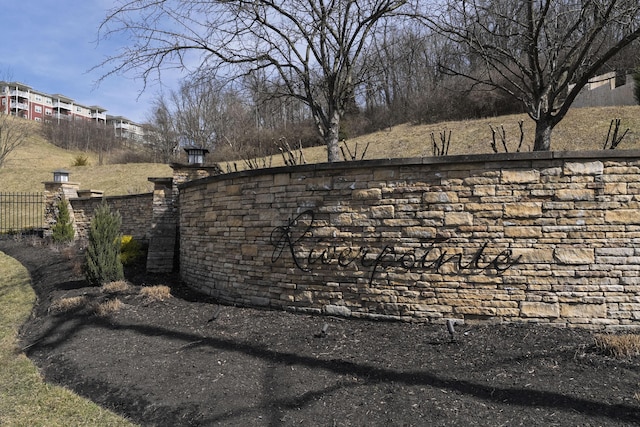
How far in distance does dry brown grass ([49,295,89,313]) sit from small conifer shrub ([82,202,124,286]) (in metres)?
0.91

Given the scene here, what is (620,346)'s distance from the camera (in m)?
3.84

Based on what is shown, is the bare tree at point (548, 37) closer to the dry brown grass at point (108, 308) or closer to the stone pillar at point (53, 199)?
the dry brown grass at point (108, 308)

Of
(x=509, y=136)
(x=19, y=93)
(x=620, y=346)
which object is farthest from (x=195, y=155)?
(x=19, y=93)

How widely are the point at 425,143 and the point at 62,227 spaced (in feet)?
51.4

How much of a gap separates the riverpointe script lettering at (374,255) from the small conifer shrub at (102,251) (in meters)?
3.88

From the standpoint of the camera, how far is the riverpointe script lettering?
15.8ft

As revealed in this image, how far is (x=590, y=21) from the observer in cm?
698

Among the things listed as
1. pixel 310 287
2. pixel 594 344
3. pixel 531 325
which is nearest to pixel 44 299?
pixel 310 287

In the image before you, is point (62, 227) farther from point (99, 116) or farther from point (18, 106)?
point (99, 116)

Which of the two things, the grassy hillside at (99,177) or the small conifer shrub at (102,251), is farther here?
the grassy hillside at (99,177)

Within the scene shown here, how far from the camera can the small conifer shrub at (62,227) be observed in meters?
13.2

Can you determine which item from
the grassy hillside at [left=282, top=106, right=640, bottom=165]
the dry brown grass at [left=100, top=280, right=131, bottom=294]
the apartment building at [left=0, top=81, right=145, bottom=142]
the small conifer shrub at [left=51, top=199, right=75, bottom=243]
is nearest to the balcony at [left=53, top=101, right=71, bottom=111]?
the apartment building at [left=0, top=81, right=145, bottom=142]

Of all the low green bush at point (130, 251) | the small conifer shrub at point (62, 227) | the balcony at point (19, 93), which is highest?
the balcony at point (19, 93)

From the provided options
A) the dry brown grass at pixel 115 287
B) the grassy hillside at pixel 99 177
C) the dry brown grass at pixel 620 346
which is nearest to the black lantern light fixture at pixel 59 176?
the grassy hillside at pixel 99 177
